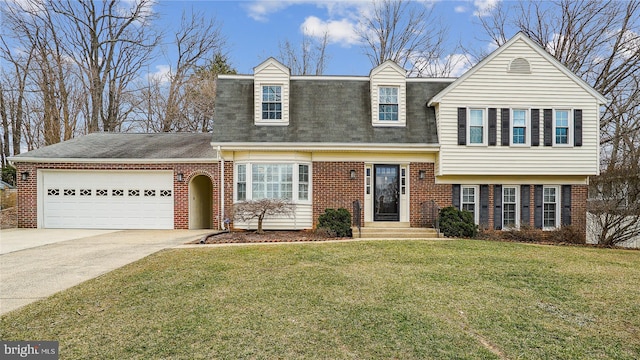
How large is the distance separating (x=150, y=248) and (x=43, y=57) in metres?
22.1

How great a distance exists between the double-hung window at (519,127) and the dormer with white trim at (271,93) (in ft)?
26.6

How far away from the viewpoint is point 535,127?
12117 mm

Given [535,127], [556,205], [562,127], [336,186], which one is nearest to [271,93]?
[336,186]

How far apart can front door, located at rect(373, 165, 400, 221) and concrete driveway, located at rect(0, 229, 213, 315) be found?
255 inches

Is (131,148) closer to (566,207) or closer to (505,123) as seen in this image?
(505,123)

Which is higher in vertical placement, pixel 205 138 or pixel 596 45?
pixel 596 45

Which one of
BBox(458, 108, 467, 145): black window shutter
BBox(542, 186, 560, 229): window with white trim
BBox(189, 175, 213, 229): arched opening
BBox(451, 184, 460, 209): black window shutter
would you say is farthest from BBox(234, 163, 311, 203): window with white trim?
BBox(542, 186, 560, 229): window with white trim

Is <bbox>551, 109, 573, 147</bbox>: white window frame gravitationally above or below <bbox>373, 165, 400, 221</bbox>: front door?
above

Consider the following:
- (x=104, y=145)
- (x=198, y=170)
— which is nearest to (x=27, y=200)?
(x=104, y=145)

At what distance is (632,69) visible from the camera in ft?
61.2

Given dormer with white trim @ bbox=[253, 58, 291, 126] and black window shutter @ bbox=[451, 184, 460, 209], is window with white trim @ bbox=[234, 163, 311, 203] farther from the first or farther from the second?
black window shutter @ bbox=[451, 184, 460, 209]

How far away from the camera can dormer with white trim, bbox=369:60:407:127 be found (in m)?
12.7

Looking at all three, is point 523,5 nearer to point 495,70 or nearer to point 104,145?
point 495,70

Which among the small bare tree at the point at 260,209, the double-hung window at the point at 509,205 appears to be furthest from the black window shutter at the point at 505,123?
the small bare tree at the point at 260,209
